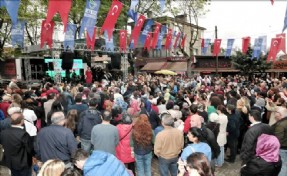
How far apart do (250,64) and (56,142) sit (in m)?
28.7

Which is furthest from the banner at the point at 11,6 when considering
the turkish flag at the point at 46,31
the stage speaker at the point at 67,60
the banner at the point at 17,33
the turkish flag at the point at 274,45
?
the stage speaker at the point at 67,60

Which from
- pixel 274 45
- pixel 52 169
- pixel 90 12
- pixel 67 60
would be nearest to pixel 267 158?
pixel 52 169

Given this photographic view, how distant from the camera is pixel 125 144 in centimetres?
539

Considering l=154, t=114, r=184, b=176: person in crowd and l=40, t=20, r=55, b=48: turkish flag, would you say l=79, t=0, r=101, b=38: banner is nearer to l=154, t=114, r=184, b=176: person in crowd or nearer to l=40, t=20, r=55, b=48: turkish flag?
l=40, t=20, r=55, b=48: turkish flag

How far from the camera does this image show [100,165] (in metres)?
3.01

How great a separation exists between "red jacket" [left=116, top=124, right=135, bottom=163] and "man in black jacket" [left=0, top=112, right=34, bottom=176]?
167 centimetres

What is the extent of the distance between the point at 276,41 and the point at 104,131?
1550cm

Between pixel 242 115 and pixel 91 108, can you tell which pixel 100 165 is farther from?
pixel 242 115

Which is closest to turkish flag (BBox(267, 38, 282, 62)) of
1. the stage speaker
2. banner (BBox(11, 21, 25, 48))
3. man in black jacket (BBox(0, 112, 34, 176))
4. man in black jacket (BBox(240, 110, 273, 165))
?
man in black jacket (BBox(240, 110, 273, 165))

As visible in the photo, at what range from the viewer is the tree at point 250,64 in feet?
95.8

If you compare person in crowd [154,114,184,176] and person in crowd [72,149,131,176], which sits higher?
person in crowd [72,149,131,176]

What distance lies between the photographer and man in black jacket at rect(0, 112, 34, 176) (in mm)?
4543

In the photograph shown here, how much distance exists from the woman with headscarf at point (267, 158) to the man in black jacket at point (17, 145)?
378 cm

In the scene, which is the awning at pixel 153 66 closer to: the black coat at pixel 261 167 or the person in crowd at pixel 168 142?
the person in crowd at pixel 168 142
